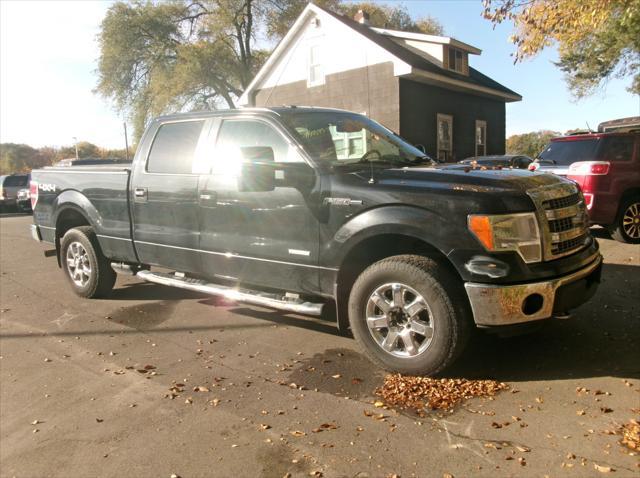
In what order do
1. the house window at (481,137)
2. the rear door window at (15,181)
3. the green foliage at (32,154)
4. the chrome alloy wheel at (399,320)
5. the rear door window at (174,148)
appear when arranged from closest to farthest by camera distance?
the chrome alloy wheel at (399,320)
the rear door window at (174,148)
the rear door window at (15,181)
the house window at (481,137)
the green foliage at (32,154)

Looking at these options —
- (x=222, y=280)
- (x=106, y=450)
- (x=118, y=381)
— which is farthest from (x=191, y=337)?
(x=106, y=450)

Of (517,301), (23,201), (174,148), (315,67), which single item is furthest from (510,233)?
(23,201)

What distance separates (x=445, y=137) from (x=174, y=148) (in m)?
18.9

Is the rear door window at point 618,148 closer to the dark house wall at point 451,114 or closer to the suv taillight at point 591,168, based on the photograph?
the suv taillight at point 591,168

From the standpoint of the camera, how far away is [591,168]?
8.21m

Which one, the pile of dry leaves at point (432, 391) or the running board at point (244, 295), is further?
the running board at point (244, 295)

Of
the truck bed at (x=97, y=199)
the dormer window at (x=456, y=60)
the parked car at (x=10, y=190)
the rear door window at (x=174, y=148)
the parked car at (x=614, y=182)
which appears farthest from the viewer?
the parked car at (x=10, y=190)

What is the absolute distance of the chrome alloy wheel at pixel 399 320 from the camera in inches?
143

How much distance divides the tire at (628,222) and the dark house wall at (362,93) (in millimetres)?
12065

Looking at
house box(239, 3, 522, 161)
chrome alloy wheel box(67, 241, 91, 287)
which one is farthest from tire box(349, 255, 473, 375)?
house box(239, 3, 522, 161)

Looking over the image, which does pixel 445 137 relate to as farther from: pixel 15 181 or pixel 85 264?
pixel 15 181

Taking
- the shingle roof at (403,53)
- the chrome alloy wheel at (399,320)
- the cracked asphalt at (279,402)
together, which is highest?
the shingle roof at (403,53)

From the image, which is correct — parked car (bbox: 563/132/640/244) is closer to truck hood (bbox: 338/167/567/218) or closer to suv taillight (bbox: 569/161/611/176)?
suv taillight (bbox: 569/161/611/176)

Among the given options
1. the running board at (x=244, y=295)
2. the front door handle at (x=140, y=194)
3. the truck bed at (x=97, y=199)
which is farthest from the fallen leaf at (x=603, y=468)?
the truck bed at (x=97, y=199)
